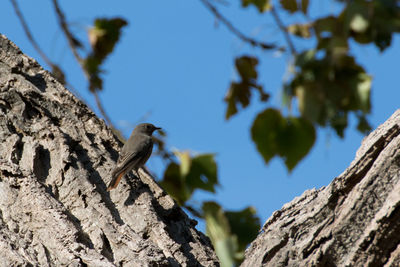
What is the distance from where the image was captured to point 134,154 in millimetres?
5957

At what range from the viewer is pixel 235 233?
92.0 inches

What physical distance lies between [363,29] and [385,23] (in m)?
0.06

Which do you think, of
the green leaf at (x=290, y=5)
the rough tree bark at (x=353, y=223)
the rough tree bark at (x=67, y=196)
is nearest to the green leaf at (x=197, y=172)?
the green leaf at (x=290, y=5)

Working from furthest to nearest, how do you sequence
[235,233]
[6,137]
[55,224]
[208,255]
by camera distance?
[6,137], [208,255], [55,224], [235,233]

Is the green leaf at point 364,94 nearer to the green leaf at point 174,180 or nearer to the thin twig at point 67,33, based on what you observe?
the green leaf at point 174,180

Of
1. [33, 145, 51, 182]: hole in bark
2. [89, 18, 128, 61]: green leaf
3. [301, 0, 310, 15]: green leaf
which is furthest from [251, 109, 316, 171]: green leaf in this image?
[33, 145, 51, 182]: hole in bark

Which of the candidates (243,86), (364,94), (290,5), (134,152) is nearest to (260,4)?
(290,5)

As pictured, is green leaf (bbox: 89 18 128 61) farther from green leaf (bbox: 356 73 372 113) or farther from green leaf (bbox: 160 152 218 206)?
green leaf (bbox: 356 73 372 113)

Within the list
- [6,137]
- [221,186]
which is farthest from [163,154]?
[6,137]

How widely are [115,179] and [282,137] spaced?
269 centimetres

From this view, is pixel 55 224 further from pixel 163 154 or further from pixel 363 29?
pixel 363 29

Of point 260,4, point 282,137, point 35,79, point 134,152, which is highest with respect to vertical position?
point 35,79

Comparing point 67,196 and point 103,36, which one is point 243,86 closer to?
point 103,36

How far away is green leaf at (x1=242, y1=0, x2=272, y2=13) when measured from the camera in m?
2.03
